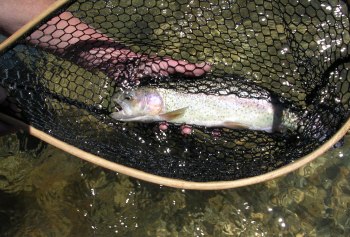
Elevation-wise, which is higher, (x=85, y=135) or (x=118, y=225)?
(x=85, y=135)

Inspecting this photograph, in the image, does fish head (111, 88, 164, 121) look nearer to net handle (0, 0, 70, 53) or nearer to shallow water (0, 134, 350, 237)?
shallow water (0, 134, 350, 237)

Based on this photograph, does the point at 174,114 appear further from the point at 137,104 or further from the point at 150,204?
the point at 150,204

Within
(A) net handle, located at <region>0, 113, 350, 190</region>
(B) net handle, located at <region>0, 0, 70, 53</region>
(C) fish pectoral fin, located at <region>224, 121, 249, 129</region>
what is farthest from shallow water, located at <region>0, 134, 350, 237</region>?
(B) net handle, located at <region>0, 0, 70, 53</region>

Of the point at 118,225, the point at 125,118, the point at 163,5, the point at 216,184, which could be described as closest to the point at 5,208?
the point at 118,225

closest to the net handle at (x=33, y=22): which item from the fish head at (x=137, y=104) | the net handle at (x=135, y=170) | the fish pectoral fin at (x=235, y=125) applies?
the net handle at (x=135, y=170)

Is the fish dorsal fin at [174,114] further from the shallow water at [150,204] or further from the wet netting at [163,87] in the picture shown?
the shallow water at [150,204]

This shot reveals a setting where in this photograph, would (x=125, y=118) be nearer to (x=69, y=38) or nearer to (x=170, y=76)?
(x=170, y=76)
